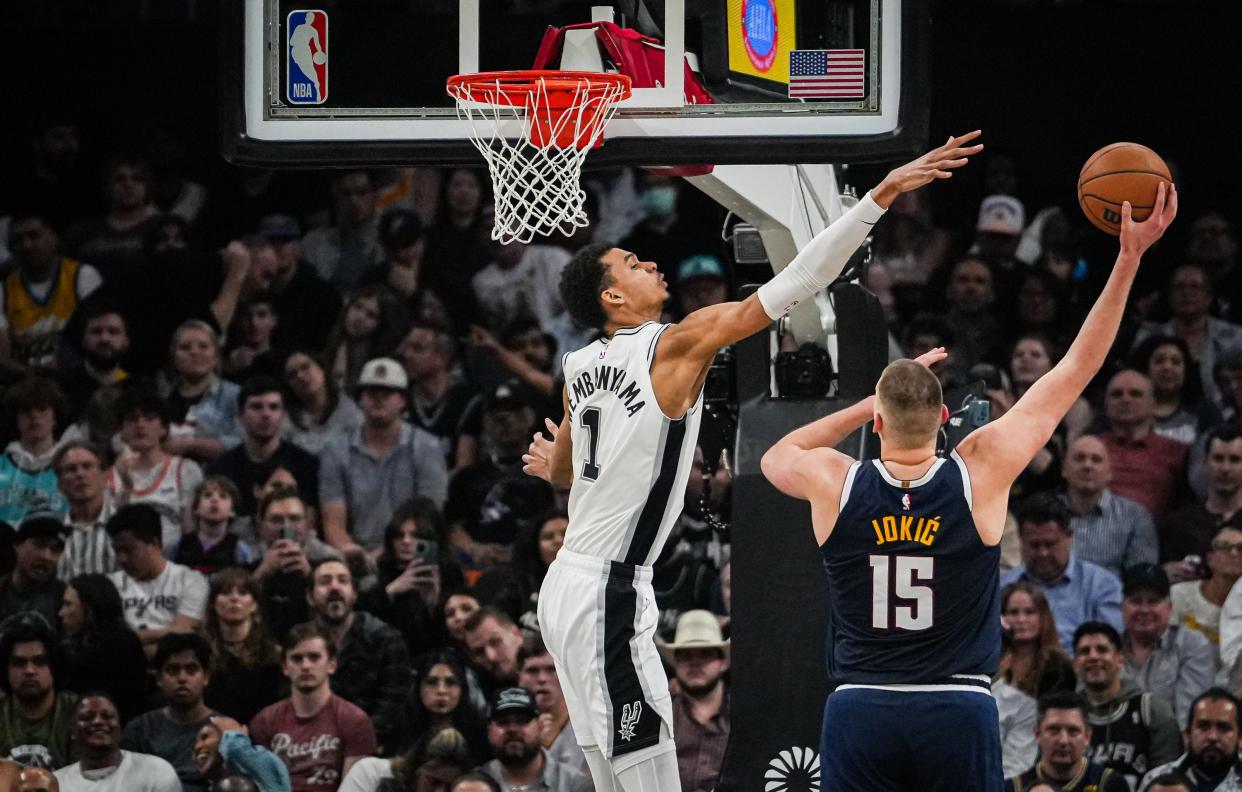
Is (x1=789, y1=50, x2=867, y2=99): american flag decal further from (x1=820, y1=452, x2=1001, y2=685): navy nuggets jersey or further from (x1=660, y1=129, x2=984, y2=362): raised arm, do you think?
(x1=820, y1=452, x2=1001, y2=685): navy nuggets jersey

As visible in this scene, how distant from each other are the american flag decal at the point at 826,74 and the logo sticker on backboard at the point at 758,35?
0.10 meters

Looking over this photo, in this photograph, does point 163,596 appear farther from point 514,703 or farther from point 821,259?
point 821,259

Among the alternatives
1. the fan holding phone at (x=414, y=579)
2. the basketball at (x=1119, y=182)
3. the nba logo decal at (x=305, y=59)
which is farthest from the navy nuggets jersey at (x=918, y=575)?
the fan holding phone at (x=414, y=579)

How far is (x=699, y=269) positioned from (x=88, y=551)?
3.70 metres

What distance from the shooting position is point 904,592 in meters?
5.26

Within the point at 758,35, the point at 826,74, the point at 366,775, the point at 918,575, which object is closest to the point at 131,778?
the point at 366,775

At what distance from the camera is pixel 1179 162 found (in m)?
12.2

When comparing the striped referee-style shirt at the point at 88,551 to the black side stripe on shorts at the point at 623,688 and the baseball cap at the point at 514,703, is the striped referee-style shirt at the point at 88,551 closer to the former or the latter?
the baseball cap at the point at 514,703

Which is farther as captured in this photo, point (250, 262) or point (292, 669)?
point (250, 262)

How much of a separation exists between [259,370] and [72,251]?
65.8 inches

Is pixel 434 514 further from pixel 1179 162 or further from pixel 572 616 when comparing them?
pixel 1179 162

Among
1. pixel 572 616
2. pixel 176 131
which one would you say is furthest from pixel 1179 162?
pixel 572 616

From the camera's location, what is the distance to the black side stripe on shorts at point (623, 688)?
5840 millimetres

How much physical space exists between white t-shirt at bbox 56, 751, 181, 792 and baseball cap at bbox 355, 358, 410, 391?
2556 mm
